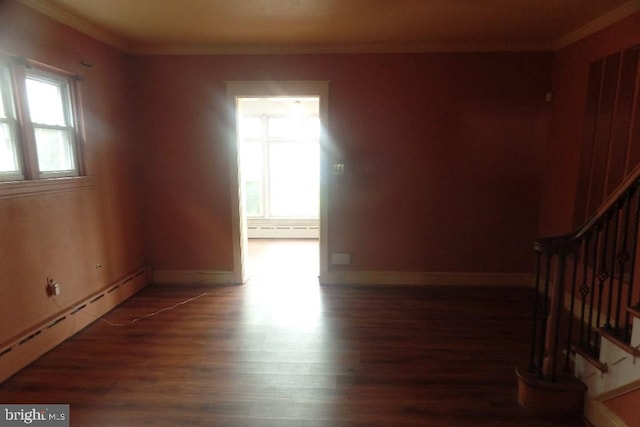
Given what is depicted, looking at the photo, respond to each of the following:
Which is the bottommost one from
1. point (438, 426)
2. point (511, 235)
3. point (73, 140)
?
point (438, 426)

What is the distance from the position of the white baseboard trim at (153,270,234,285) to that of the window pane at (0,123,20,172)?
2044mm

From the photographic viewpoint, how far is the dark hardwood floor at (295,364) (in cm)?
213

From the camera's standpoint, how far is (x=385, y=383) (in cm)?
239

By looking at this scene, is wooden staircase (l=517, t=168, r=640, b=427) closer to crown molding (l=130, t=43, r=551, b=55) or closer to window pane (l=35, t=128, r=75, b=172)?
crown molding (l=130, t=43, r=551, b=55)

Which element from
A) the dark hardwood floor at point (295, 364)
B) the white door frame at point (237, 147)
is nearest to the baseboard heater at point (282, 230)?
the white door frame at point (237, 147)

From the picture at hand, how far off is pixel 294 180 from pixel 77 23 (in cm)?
431

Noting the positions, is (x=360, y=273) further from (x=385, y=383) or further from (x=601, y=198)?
(x=601, y=198)

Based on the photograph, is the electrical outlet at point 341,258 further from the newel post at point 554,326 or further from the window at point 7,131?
the window at point 7,131

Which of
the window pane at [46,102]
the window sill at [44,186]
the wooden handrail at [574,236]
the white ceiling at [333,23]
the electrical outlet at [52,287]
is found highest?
the white ceiling at [333,23]

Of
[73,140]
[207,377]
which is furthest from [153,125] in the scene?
[207,377]

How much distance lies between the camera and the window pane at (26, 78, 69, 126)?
2732 mm

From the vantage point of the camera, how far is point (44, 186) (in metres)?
2.75

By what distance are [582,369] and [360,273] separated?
2.39 meters

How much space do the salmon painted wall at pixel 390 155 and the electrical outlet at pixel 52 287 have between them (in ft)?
4.52
